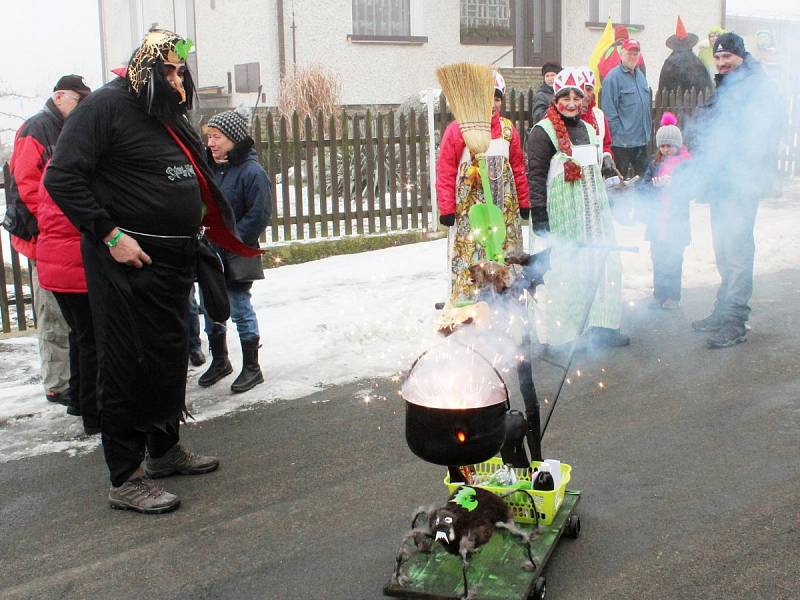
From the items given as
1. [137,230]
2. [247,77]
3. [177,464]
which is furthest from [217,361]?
[247,77]

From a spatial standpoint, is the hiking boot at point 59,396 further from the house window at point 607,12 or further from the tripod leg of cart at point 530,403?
the house window at point 607,12

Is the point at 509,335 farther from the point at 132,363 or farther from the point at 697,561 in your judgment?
the point at 132,363

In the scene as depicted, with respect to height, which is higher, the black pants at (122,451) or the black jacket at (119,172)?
the black jacket at (119,172)

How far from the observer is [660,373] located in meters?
6.70

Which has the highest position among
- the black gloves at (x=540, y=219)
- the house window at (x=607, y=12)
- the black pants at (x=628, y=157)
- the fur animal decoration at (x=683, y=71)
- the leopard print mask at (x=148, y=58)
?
the house window at (x=607, y=12)

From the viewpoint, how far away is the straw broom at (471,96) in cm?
575

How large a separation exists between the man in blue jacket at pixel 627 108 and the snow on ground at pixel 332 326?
41.1 inches

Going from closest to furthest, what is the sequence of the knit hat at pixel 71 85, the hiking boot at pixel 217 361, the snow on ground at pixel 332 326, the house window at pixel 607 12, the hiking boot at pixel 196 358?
the knit hat at pixel 71 85 → the snow on ground at pixel 332 326 → the hiking boot at pixel 217 361 → the hiking boot at pixel 196 358 → the house window at pixel 607 12

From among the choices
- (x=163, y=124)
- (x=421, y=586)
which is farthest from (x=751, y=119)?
(x=421, y=586)

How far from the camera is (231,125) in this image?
6492mm

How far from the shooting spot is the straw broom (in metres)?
5.75

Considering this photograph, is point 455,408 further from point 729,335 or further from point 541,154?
point 729,335

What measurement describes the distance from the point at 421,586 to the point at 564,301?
13.3 ft

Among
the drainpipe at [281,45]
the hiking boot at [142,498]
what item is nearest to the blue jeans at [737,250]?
the hiking boot at [142,498]
